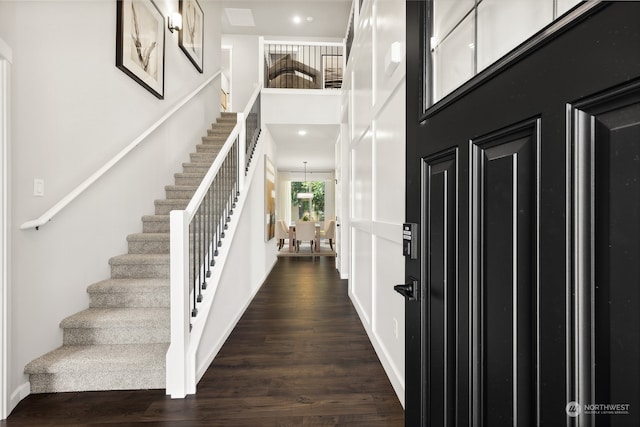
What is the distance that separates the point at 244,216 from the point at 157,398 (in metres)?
2.14

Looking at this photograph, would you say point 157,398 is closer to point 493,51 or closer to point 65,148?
point 65,148

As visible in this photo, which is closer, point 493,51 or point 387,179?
point 493,51

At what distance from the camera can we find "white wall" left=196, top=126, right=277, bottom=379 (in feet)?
8.37

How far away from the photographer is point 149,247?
3.20m

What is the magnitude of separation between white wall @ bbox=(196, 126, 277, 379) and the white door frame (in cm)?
103

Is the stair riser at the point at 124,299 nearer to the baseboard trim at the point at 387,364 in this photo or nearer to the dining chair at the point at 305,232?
the baseboard trim at the point at 387,364

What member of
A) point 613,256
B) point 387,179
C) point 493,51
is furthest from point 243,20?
point 613,256

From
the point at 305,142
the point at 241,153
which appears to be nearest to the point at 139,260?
the point at 241,153

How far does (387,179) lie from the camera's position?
2.36 metres

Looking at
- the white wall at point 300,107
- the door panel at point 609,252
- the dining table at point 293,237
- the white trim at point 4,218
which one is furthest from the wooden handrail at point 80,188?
the dining table at point 293,237

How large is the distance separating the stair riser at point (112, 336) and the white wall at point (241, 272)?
0.37 meters

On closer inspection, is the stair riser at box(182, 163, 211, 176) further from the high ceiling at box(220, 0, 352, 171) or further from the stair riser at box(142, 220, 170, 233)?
the high ceiling at box(220, 0, 352, 171)

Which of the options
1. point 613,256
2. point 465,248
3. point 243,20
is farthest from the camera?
point 243,20

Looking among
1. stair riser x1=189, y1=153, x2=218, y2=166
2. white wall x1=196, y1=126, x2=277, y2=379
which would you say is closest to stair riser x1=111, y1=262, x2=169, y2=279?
white wall x1=196, y1=126, x2=277, y2=379
